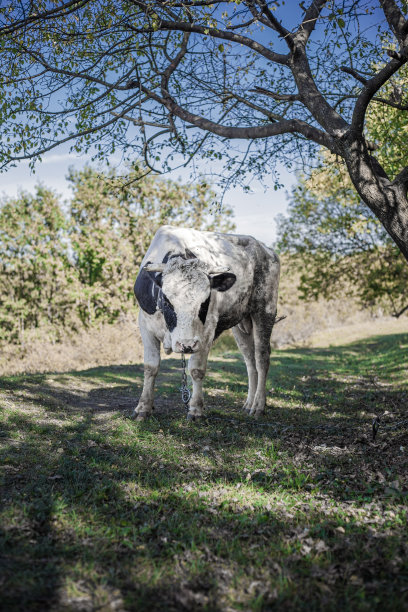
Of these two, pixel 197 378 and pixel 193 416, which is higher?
pixel 197 378

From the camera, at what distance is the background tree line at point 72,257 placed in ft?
65.8

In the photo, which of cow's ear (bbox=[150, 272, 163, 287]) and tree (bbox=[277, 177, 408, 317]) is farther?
tree (bbox=[277, 177, 408, 317])

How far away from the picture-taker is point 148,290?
26.0 feet

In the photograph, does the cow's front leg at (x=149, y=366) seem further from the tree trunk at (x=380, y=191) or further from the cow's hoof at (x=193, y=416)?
the tree trunk at (x=380, y=191)

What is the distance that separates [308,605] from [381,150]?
11.6 metres

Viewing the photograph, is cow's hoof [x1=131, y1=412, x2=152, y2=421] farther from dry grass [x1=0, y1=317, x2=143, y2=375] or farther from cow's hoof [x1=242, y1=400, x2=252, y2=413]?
dry grass [x1=0, y1=317, x2=143, y2=375]

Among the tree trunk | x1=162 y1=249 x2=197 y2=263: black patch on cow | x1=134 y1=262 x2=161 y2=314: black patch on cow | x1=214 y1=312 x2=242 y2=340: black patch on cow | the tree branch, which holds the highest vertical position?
the tree branch

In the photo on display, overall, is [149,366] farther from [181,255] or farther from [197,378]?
[181,255]

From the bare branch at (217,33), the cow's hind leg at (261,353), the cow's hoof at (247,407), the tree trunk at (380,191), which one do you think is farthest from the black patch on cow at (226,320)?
the bare branch at (217,33)

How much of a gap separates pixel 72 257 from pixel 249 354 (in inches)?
501

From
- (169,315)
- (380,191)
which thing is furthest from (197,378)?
(380,191)

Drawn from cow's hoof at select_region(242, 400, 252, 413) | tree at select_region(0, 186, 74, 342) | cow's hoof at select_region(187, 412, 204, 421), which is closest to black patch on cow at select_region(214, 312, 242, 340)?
cow's hoof at select_region(242, 400, 252, 413)

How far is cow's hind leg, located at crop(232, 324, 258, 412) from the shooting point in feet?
31.4

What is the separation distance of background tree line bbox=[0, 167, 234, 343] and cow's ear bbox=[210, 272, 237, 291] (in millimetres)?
12545
